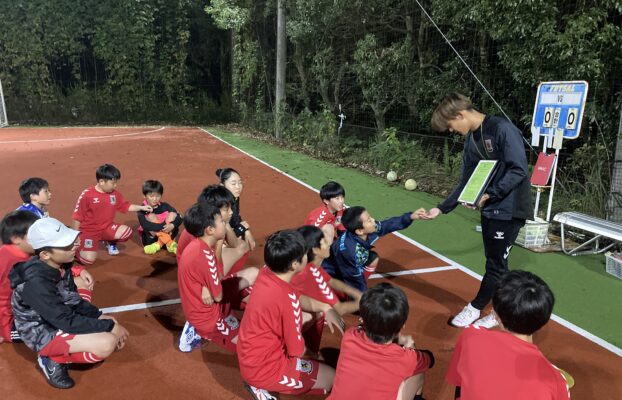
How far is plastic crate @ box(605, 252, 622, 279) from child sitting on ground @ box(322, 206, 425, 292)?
2458mm

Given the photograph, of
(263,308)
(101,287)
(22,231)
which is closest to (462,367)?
(263,308)

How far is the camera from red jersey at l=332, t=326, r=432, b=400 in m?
2.10

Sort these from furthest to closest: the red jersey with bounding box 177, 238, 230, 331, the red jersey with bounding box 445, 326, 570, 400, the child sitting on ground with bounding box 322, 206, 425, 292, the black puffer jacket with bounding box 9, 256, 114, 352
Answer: the child sitting on ground with bounding box 322, 206, 425, 292 → the red jersey with bounding box 177, 238, 230, 331 → the black puffer jacket with bounding box 9, 256, 114, 352 → the red jersey with bounding box 445, 326, 570, 400

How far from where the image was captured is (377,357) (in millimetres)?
2121

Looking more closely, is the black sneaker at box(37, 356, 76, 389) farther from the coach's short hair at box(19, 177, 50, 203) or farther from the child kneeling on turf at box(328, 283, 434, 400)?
the coach's short hair at box(19, 177, 50, 203)

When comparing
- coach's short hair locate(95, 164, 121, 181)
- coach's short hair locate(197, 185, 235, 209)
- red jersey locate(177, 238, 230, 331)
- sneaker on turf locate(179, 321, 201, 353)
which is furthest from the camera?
coach's short hair locate(95, 164, 121, 181)

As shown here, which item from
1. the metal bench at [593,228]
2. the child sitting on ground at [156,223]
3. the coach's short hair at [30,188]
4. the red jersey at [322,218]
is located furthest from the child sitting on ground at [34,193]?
the metal bench at [593,228]

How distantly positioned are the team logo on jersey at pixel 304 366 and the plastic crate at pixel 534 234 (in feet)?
12.3

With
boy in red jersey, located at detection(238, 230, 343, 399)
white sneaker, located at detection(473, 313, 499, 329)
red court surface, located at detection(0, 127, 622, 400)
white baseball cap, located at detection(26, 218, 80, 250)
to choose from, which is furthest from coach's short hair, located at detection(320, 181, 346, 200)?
white baseball cap, located at detection(26, 218, 80, 250)

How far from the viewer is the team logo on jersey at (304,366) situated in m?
2.61

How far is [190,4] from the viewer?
2130 cm

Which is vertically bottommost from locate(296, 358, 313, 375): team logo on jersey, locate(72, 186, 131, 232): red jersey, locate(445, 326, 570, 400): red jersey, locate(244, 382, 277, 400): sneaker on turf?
locate(244, 382, 277, 400): sneaker on turf

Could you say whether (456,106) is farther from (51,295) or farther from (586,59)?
(586,59)

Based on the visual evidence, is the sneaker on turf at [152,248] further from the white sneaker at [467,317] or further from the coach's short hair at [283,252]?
the white sneaker at [467,317]
